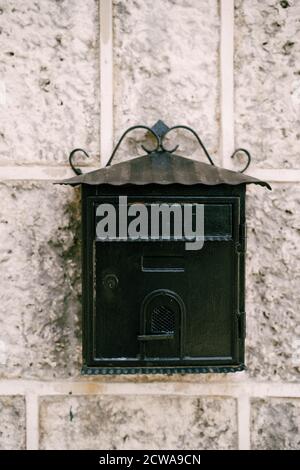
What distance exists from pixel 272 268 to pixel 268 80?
0.64m

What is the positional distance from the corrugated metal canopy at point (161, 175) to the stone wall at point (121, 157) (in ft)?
0.47

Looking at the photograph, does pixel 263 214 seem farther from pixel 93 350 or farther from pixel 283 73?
pixel 93 350

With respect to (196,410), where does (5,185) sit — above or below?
above

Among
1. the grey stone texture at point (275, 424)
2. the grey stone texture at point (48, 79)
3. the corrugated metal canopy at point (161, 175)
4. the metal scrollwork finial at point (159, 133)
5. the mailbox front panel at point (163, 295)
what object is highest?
the grey stone texture at point (48, 79)

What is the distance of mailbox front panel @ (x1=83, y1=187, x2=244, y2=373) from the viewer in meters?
1.42

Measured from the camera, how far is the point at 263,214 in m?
1.64

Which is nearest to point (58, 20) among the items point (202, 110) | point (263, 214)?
point (202, 110)

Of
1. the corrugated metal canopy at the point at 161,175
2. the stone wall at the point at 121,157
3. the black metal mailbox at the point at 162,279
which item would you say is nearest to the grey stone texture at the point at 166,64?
the stone wall at the point at 121,157

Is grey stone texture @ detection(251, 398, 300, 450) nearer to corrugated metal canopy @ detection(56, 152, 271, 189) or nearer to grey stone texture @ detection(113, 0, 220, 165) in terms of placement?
corrugated metal canopy @ detection(56, 152, 271, 189)

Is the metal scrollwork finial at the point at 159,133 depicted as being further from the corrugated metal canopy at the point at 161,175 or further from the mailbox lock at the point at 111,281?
the mailbox lock at the point at 111,281

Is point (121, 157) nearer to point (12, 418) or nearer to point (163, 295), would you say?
point (163, 295)

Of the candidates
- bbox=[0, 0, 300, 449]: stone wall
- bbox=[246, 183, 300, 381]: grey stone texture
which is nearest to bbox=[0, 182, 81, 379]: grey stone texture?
bbox=[0, 0, 300, 449]: stone wall

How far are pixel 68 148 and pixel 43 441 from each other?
100cm

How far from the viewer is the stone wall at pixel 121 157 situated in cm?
161
